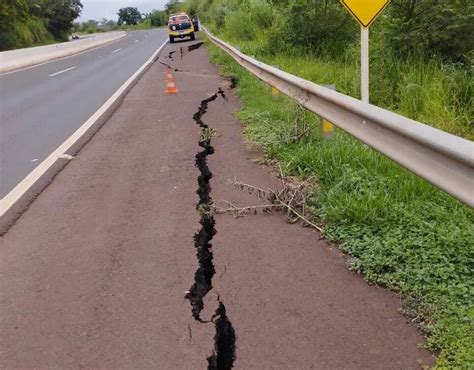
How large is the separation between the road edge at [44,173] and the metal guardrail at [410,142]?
268 cm

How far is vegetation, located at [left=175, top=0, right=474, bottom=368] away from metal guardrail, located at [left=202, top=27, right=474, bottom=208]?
43cm

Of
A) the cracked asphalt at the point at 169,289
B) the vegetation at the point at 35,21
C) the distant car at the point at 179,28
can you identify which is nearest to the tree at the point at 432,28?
the cracked asphalt at the point at 169,289

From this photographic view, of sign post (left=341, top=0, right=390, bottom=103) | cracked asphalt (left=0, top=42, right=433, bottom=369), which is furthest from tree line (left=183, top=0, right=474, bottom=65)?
cracked asphalt (left=0, top=42, right=433, bottom=369)

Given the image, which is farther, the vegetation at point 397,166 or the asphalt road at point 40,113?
the asphalt road at point 40,113

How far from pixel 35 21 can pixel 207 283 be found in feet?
182

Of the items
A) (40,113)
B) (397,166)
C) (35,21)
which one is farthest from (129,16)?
(397,166)

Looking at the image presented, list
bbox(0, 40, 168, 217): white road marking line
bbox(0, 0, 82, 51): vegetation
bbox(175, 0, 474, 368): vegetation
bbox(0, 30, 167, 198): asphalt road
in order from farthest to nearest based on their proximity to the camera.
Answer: bbox(0, 0, 82, 51): vegetation < bbox(0, 30, 167, 198): asphalt road < bbox(0, 40, 168, 217): white road marking line < bbox(175, 0, 474, 368): vegetation

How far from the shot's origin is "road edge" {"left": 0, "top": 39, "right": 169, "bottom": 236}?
13.7ft

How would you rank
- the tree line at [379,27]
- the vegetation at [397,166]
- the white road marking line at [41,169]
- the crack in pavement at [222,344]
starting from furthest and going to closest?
1. the tree line at [379,27]
2. the white road marking line at [41,169]
3. the vegetation at [397,166]
4. the crack in pavement at [222,344]

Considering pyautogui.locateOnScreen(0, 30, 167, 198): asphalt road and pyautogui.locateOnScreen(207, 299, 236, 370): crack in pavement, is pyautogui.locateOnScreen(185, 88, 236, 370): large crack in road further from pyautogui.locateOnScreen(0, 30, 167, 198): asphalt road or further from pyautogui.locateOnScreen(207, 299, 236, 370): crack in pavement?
pyautogui.locateOnScreen(0, 30, 167, 198): asphalt road

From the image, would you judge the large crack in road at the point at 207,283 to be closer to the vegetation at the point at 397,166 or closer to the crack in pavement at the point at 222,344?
the crack in pavement at the point at 222,344

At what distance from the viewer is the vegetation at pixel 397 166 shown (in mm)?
2582

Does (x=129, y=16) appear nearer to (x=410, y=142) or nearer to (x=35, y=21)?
(x=35, y=21)

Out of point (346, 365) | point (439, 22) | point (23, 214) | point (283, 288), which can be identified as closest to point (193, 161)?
point (23, 214)
